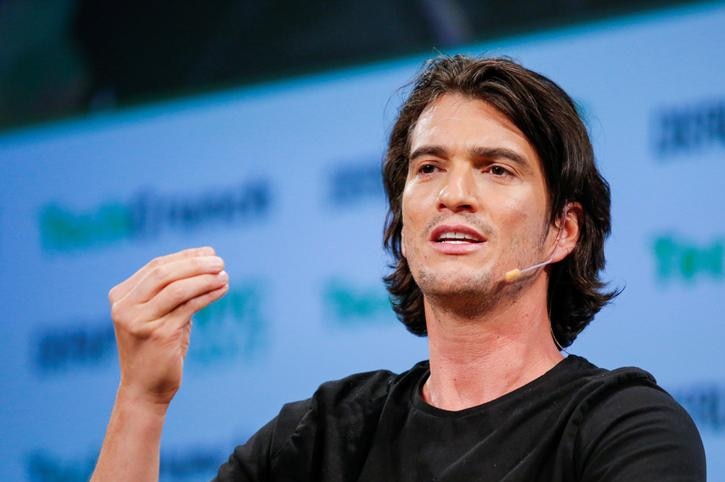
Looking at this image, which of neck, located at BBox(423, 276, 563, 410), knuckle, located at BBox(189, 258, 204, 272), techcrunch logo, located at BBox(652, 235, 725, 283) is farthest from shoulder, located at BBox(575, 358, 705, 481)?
techcrunch logo, located at BBox(652, 235, 725, 283)

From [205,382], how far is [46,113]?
4.71 ft

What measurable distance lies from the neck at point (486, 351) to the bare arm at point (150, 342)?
568 mm

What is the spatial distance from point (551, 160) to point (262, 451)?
0.90m

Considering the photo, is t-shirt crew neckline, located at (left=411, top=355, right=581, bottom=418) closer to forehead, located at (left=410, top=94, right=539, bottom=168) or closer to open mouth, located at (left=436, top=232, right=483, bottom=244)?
open mouth, located at (left=436, top=232, right=483, bottom=244)

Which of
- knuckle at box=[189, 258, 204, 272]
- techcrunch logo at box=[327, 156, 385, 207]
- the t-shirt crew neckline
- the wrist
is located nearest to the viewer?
knuckle at box=[189, 258, 204, 272]

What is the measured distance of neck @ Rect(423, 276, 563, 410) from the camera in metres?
2.38

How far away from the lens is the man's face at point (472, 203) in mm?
2355

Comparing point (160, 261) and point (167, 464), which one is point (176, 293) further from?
point (167, 464)

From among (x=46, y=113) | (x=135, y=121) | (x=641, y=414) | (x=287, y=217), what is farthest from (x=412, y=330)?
(x=46, y=113)

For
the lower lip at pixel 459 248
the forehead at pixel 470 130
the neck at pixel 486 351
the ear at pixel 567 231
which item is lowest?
the neck at pixel 486 351

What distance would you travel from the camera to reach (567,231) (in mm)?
2609

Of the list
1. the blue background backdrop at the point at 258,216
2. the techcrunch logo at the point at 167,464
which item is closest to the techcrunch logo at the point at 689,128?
the blue background backdrop at the point at 258,216

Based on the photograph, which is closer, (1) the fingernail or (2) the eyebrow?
(1) the fingernail

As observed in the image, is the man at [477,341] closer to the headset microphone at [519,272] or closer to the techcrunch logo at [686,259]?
the headset microphone at [519,272]
